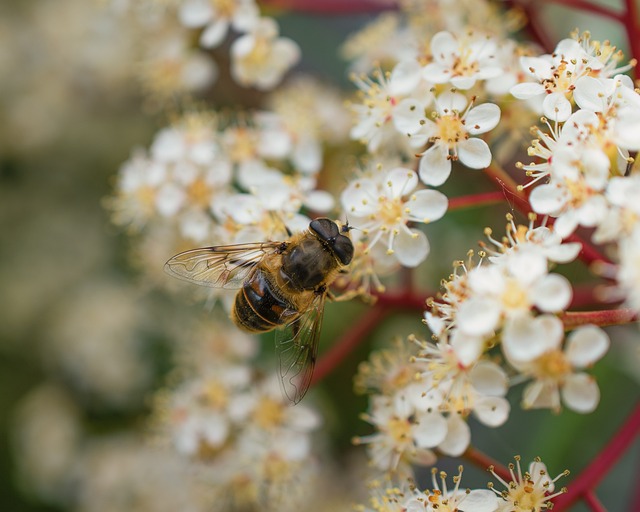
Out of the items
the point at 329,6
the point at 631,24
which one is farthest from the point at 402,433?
the point at 329,6

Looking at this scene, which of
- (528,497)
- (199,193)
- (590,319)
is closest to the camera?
(590,319)

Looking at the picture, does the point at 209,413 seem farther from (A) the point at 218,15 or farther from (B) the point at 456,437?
(A) the point at 218,15

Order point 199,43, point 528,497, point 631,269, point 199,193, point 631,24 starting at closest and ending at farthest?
point 631,269 → point 528,497 → point 631,24 → point 199,193 → point 199,43

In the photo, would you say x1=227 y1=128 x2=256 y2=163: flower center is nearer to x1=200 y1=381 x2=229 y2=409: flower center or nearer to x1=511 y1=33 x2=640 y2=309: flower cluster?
x1=200 y1=381 x2=229 y2=409: flower center

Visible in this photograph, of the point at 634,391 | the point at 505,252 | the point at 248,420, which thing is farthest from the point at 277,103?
the point at 634,391

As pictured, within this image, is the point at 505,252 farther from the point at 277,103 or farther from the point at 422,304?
the point at 277,103
